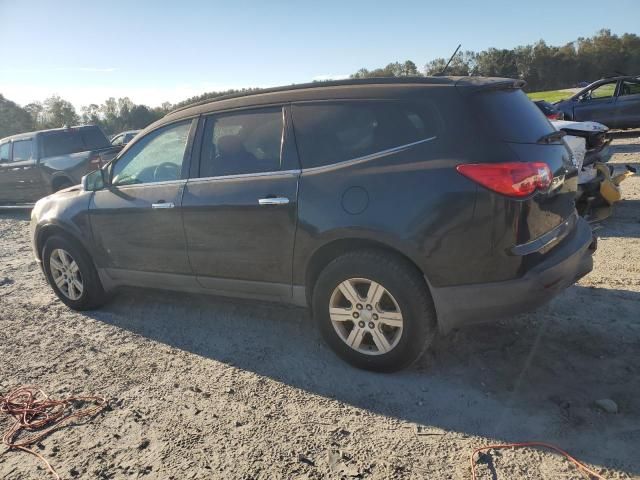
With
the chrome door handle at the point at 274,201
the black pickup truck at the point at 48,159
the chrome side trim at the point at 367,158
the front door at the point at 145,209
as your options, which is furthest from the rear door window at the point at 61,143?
the chrome side trim at the point at 367,158

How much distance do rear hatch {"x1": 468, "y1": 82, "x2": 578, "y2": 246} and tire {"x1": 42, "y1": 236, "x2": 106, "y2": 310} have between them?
151 inches

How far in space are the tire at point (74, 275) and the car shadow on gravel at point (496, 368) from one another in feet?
1.44

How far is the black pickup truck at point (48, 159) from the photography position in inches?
420

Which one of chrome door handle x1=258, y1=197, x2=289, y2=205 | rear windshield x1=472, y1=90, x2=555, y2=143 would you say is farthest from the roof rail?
chrome door handle x1=258, y1=197, x2=289, y2=205

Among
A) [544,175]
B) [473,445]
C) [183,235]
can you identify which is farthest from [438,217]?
[183,235]

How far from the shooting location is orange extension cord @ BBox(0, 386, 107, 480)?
3035mm

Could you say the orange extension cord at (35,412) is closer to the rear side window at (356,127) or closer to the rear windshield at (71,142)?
the rear side window at (356,127)

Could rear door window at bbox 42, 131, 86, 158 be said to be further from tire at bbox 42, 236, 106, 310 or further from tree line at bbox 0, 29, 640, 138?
tree line at bbox 0, 29, 640, 138

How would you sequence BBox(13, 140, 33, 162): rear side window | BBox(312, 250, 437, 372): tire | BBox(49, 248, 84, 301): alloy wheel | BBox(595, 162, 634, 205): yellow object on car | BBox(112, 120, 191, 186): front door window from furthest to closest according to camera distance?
BBox(13, 140, 33, 162): rear side window, BBox(595, 162, 634, 205): yellow object on car, BBox(49, 248, 84, 301): alloy wheel, BBox(112, 120, 191, 186): front door window, BBox(312, 250, 437, 372): tire

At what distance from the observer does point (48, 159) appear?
1087cm

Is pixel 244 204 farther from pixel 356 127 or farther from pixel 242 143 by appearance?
pixel 356 127

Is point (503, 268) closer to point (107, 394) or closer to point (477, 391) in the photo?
point (477, 391)

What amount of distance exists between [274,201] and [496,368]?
188cm

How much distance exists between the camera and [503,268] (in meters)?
2.84
